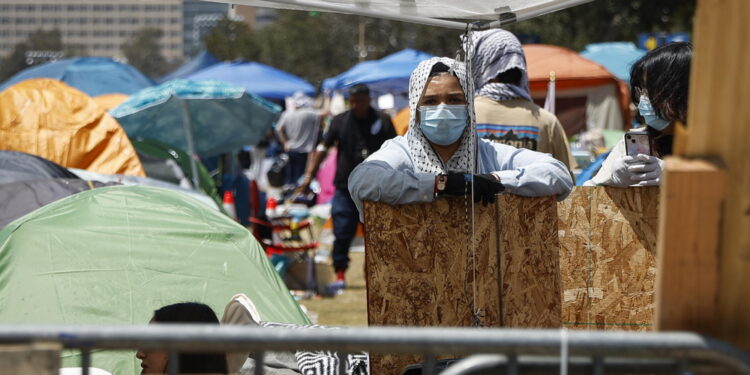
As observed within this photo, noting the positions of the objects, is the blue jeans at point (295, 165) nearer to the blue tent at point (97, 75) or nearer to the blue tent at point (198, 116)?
the blue tent at point (97, 75)

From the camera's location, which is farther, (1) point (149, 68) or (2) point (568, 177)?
(1) point (149, 68)

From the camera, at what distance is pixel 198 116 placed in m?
13.0

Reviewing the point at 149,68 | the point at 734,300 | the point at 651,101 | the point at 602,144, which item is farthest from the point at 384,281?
the point at 149,68

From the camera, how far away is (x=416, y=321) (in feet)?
12.4

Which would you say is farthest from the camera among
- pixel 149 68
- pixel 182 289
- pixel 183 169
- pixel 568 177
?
pixel 149 68

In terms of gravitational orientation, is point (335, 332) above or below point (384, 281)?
above

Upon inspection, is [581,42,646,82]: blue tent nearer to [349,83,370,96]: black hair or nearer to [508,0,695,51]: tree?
[508,0,695,51]: tree

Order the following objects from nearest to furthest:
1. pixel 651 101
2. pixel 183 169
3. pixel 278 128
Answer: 1. pixel 651 101
2. pixel 183 169
3. pixel 278 128

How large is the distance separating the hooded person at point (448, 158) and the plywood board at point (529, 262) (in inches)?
2.8

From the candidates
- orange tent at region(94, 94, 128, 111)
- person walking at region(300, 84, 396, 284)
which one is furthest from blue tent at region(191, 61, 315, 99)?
person walking at region(300, 84, 396, 284)

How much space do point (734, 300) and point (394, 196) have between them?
5.41 feet

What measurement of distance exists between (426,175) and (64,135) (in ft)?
21.5

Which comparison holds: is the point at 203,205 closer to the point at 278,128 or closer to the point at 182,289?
the point at 182,289

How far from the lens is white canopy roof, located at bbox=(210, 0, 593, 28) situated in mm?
3916
